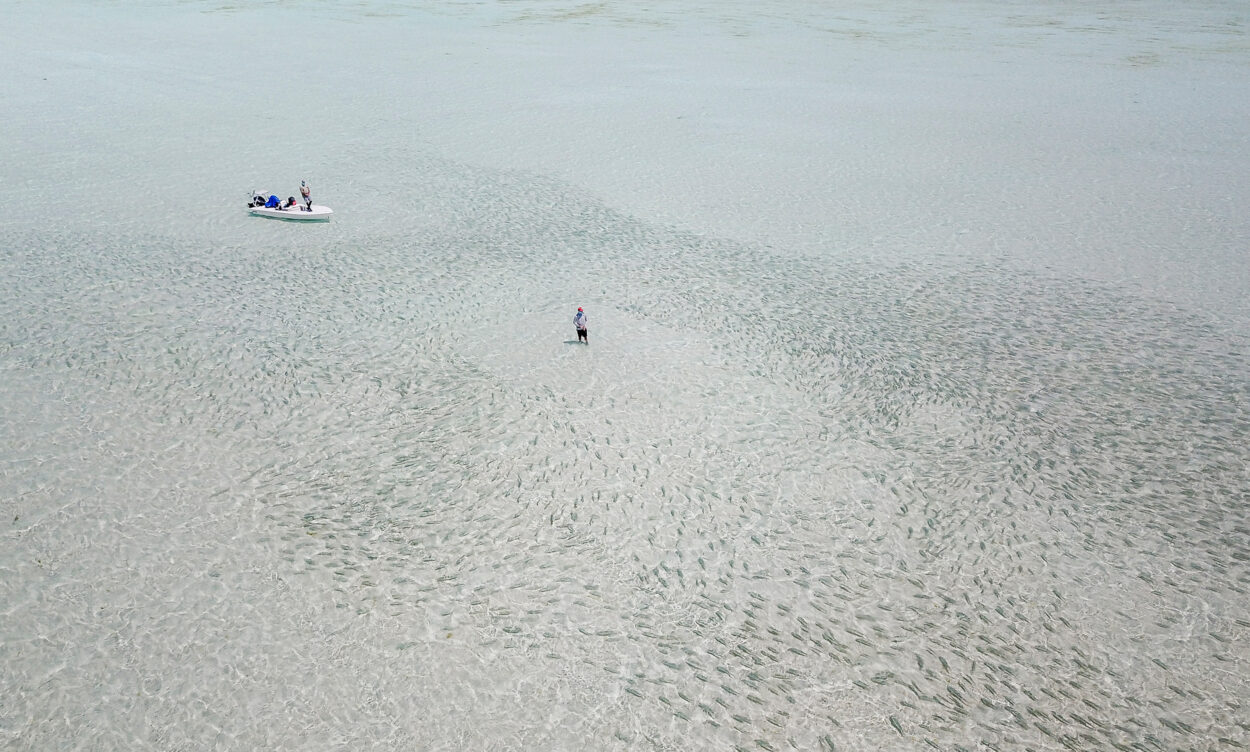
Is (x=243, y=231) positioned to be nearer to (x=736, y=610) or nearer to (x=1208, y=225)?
(x=736, y=610)

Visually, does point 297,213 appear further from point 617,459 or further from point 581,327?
point 617,459

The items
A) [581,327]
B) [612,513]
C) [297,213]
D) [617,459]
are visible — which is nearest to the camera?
[612,513]

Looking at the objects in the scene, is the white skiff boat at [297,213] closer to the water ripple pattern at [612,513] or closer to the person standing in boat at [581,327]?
the water ripple pattern at [612,513]

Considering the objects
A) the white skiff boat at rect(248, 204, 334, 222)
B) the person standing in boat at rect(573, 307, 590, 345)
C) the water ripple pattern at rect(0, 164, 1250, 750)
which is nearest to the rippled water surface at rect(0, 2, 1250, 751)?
the water ripple pattern at rect(0, 164, 1250, 750)

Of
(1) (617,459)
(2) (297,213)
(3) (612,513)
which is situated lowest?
(3) (612,513)

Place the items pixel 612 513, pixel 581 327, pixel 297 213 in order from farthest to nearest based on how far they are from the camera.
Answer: pixel 297 213 → pixel 581 327 → pixel 612 513

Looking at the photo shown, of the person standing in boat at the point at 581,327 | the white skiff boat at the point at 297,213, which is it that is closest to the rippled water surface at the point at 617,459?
the person standing in boat at the point at 581,327

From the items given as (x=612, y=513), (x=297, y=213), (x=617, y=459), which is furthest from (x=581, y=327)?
(x=297, y=213)
